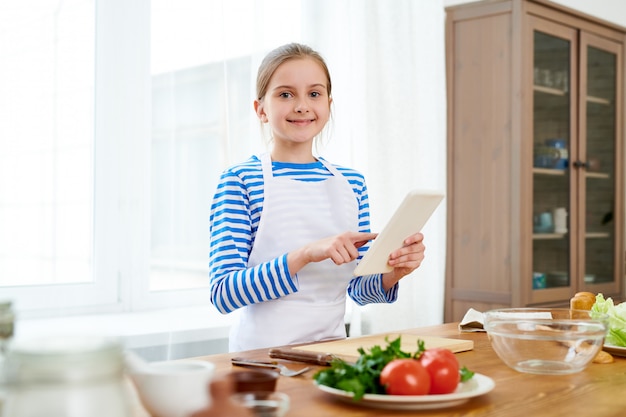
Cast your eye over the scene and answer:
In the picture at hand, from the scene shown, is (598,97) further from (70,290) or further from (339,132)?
(70,290)

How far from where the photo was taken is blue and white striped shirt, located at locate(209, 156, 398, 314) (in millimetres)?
1728

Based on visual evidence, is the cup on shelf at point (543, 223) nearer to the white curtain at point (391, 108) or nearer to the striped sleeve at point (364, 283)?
the white curtain at point (391, 108)

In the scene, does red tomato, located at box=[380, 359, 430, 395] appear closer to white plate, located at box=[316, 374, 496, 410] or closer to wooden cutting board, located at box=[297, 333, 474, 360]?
white plate, located at box=[316, 374, 496, 410]

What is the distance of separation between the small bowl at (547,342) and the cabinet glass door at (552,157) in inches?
94.0

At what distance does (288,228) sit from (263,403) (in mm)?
1079

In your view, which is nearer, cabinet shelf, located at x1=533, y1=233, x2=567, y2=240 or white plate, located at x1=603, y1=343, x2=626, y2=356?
white plate, located at x1=603, y1=343, x2=626, y2=356

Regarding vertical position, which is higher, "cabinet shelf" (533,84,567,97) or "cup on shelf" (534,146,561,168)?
"cabinet shelf" (533,84,567,97)

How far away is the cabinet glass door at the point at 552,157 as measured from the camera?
11.9ft

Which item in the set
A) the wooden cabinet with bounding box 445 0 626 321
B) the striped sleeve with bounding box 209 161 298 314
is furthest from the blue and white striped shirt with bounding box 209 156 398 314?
the wooden cabinet with bounding box 445 0 626 321

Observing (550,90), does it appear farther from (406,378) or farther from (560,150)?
(406,378)

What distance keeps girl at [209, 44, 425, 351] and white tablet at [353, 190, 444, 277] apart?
0.16 feet

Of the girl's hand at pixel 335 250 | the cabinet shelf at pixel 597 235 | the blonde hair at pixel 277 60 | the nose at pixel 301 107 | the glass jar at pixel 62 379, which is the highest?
the blonde hair at pixel 277 60

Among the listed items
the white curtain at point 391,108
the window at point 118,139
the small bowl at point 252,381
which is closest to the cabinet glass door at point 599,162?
the white curtain at point 391,108

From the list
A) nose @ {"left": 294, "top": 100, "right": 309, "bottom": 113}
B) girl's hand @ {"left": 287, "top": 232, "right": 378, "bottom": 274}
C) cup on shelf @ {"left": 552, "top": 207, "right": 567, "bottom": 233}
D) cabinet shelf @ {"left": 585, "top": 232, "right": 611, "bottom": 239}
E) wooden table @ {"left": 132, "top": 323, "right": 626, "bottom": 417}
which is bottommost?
wooden table @ {"left": 132, "top": 323, "right": 626, "bottom": 417}
